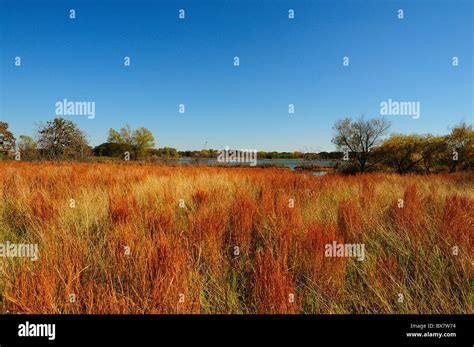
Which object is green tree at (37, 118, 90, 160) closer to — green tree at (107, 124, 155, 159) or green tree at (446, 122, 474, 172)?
green tree at (107, 124, 155, 159)

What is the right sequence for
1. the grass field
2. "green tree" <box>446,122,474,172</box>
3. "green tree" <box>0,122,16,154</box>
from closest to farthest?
Answer: the grass field → "green tree" <box>446,122,474,172</box> → "green tree" <box>0,122,16,154</box>

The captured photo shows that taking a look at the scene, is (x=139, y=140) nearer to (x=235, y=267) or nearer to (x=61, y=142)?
(x=61, y=142)

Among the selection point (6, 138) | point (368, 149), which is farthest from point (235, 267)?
point (6, 138)

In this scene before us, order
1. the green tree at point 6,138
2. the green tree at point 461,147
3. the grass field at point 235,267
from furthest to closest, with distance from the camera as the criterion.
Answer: the green tree at point 6,138, the green tree at point 461,147, the grass field at point 235,267

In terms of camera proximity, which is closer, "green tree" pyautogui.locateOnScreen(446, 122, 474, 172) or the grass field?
the grass field

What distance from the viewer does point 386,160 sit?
18.3m


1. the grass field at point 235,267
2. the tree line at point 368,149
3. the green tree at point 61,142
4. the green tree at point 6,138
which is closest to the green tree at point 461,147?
the tree line at point 368,149

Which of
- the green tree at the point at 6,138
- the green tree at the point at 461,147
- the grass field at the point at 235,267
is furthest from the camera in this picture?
the green tree at the point at 6,138

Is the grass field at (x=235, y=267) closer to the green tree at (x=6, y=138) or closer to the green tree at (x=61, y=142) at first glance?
the green tree at (x=61, y=142)

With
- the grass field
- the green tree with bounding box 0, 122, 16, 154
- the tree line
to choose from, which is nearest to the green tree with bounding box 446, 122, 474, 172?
the tree line

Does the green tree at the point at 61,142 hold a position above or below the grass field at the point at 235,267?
above

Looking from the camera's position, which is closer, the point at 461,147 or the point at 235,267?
the point at 235,267

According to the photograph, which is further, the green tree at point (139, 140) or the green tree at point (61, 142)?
the green tree at point (139, 140)
